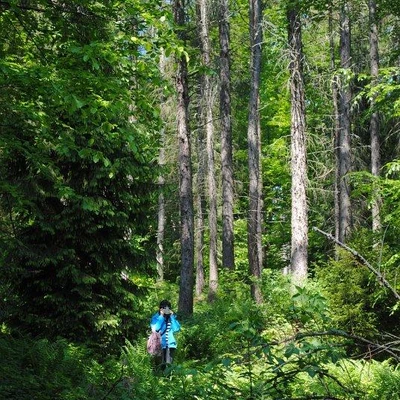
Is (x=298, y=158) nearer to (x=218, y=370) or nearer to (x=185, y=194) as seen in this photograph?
(x=185, y=194)

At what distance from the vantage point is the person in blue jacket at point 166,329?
34.0 ft

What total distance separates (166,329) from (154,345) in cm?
40

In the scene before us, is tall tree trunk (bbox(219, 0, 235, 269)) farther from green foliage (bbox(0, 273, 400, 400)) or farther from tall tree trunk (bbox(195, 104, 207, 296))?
green foliage (bbox(0, 273, 400, 400))

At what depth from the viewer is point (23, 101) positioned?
695 cm

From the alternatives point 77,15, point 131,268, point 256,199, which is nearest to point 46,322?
point 131,268

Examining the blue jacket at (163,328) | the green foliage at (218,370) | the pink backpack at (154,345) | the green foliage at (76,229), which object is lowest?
the green foliage at (218,370)

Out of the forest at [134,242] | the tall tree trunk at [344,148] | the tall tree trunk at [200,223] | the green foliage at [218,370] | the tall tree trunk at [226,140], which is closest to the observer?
the green foliage at [218,370]

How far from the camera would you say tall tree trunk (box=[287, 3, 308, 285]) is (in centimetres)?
1332

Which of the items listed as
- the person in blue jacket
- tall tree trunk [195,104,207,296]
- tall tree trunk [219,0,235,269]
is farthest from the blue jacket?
tall tree trunk [195,104,207,296]

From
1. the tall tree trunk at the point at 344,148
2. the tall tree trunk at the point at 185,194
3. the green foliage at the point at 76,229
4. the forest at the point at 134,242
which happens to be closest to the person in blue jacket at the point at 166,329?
the forest at the point at 134,242

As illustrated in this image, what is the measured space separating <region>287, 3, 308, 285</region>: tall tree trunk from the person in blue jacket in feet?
13.0

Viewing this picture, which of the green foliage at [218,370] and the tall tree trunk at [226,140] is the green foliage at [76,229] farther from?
the tall tree trunk at [226,140]

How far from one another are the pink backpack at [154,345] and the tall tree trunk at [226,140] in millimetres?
10447

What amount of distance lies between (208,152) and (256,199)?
19.5 feet
